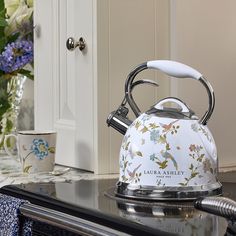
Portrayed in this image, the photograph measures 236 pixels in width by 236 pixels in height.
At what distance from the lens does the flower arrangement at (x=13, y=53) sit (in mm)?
1858

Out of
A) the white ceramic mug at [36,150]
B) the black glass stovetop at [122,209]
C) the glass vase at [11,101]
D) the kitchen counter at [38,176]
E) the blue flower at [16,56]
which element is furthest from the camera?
the glass vase at [11,101]

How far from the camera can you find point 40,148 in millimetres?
1562

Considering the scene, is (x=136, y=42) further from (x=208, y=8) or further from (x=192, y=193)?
(x=192, y=193)

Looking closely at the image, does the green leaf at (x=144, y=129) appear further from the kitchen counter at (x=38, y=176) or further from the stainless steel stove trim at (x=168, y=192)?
the kitchen counter at (x=38, y=176)

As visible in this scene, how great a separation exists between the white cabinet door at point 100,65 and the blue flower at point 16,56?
0.20 metres

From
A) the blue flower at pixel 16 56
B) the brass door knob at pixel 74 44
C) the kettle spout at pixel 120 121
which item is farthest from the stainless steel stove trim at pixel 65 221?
the blue flower at pixel 16 56

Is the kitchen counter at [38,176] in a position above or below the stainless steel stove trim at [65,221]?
above

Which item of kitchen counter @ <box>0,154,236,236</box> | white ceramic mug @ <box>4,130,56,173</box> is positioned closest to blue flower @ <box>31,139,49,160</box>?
white ceramic mug @ <box>4,130,56,173</box>

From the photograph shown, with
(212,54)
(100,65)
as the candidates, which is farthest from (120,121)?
(212,54)

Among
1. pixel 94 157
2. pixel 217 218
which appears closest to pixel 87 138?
pixel 94 157

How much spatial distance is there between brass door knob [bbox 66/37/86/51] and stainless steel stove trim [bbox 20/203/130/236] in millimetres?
501

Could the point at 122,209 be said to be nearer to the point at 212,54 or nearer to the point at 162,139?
the point at 162,139

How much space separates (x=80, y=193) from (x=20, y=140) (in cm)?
39

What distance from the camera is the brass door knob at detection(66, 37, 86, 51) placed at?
1.57 m
